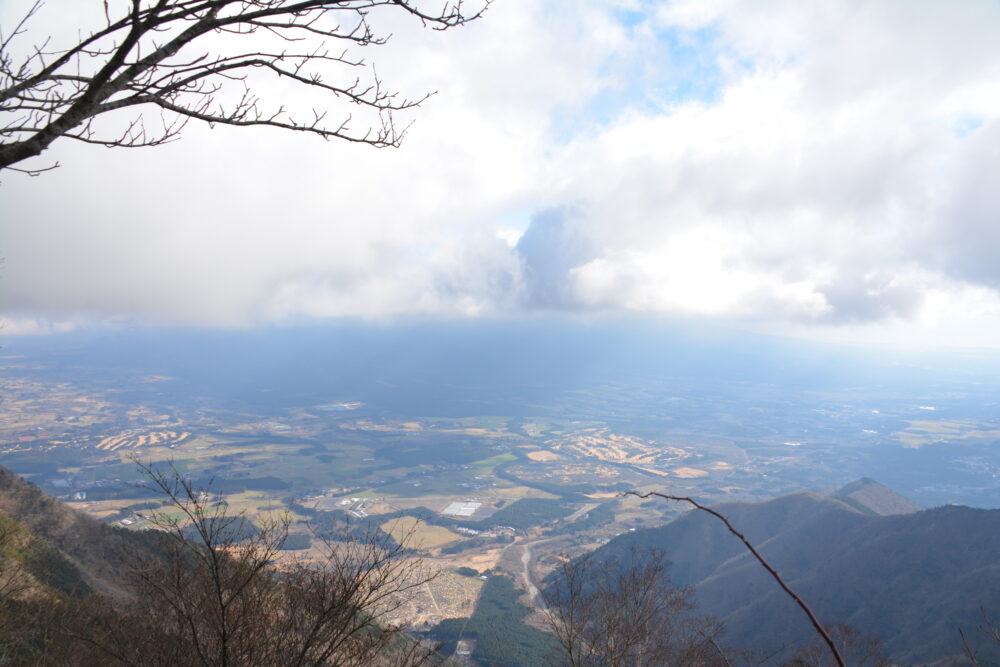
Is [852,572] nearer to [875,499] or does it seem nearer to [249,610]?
[875,499]

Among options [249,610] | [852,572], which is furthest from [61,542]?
[852,572]

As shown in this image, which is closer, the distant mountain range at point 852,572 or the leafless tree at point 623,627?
the leafless tree at point 623,627

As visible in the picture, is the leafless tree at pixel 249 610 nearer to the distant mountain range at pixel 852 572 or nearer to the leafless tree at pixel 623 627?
the leafless tree at pixel 623 627

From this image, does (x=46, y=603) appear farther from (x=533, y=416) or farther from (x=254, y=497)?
(x=533, y=416)

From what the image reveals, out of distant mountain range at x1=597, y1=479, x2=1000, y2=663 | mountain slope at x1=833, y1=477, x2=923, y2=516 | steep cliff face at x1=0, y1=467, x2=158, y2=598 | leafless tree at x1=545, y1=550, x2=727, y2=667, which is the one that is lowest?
mountain slope at x1=833, y1=477, x2=923, y2=516

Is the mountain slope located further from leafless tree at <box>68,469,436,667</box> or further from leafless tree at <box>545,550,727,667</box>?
leafless tree at <box>68,469,436,667</box>

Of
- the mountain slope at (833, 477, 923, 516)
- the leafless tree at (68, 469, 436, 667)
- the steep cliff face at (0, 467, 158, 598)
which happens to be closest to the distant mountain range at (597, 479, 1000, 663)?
the mountain slope at (833, 477, 923, 516)

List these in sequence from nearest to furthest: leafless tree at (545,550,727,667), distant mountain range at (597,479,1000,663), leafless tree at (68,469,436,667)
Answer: leafless tree at (68,469,436,667)
leafless tree at (545,550,727,667)
distant mountain range at (597,479,1000,663)

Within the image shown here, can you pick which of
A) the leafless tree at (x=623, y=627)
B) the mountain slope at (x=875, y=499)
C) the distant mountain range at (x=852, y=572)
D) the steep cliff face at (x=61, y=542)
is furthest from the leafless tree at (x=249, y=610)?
the mountain slope at (x=875, y=499)
